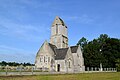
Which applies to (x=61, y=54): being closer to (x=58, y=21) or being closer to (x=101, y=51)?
(x=58, y=21)

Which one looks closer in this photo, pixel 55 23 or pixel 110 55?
pixel 55 23

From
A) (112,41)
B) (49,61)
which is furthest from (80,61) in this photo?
(112,41)

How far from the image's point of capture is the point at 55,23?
82125 millimetres

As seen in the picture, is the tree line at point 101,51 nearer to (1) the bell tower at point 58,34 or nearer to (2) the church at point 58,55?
(2) the church at point 58,55

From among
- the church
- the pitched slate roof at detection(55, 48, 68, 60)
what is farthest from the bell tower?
the pitched slate roof at detection(55, 48, 68, 60)

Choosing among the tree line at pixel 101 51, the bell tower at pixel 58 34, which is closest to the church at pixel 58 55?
the bell tower at pixel 58 34

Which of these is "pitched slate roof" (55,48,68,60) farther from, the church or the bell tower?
Result: the bell tower

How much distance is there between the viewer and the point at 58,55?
70.2 m

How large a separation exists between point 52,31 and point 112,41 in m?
29.2

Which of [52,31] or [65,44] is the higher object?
[52,31]

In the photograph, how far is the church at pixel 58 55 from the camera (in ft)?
225

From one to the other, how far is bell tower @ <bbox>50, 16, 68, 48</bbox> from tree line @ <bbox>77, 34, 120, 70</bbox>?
1130 cm

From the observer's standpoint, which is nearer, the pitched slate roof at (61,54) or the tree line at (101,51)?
the pitched slate roof at (61,54)

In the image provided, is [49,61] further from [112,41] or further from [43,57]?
[112,41]
